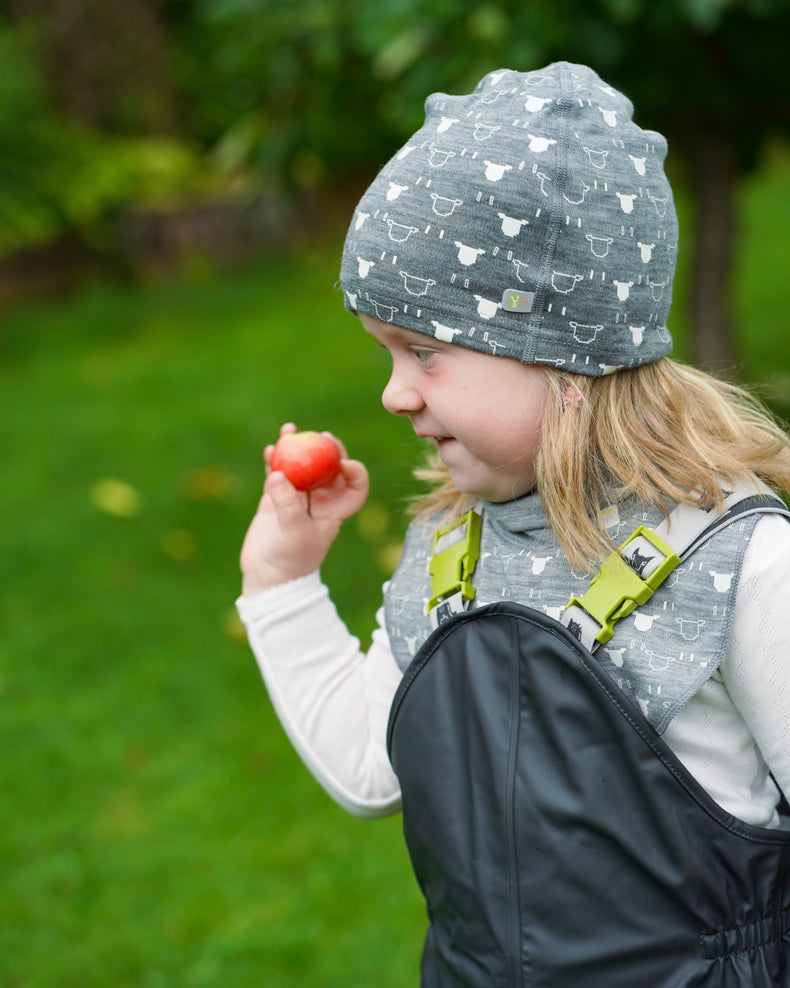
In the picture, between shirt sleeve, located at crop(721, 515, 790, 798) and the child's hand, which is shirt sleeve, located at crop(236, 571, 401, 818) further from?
shirt sleeve, located at crop(721, 515, 790, 798)

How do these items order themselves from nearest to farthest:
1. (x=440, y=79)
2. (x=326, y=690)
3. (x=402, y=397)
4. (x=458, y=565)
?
(x=402, y=397), (x=458, y=565), (x=326, y=690), (x=440, y=79)

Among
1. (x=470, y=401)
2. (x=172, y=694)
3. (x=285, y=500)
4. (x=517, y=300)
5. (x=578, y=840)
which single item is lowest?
(x=172, y=694)

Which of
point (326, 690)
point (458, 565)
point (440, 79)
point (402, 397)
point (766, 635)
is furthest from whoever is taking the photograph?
point (440, 79)

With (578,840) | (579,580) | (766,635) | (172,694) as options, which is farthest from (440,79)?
(578,840)

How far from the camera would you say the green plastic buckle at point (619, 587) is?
1287 millimetres

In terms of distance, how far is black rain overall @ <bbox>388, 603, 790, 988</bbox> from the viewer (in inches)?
50.3

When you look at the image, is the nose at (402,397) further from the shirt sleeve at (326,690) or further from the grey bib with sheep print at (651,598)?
the shirt sleeve at (326,690)

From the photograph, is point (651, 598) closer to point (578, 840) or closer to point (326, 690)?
point (578, 840)

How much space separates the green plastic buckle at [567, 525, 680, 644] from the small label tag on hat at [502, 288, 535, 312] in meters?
0.28

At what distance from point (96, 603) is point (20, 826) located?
1.24 m

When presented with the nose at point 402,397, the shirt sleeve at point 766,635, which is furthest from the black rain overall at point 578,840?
the nose at point 402,397

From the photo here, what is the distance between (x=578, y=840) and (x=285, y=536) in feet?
2.00

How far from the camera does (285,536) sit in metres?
1.66

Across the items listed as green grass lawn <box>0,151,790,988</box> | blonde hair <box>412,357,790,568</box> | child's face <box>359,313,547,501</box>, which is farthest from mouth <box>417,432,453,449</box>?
green grass lawn <box>0,151,790,988</box>
